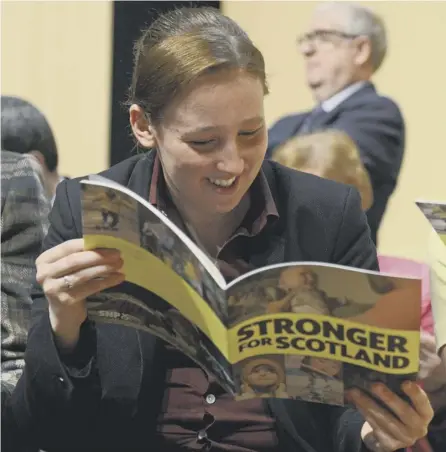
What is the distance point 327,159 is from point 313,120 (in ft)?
2.25

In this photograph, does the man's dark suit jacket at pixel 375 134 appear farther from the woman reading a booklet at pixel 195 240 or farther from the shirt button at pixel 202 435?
the shirt button at pixel 202 435

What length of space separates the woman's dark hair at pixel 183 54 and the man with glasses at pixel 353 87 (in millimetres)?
1115

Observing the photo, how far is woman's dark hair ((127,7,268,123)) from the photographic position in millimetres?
1060

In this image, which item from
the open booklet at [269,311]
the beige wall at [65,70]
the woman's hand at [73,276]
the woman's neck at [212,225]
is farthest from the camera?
the beige wall at [65,70]

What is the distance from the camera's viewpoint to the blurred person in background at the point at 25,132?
5.52 feet

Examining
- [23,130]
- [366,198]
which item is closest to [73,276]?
[23,130]

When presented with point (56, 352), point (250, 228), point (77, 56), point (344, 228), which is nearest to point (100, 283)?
point (56, 352)

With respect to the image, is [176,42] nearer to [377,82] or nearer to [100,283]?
[100,283]

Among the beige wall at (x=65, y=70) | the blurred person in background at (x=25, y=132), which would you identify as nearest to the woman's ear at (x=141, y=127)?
the blurred person in background at (x=25, y=132)

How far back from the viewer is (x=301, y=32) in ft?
8.55

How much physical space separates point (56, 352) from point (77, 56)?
7.34 ft

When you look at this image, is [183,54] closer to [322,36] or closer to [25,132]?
[25,132]

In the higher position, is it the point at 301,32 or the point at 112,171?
the point at 301,32

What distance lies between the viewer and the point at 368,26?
94.6 inches
